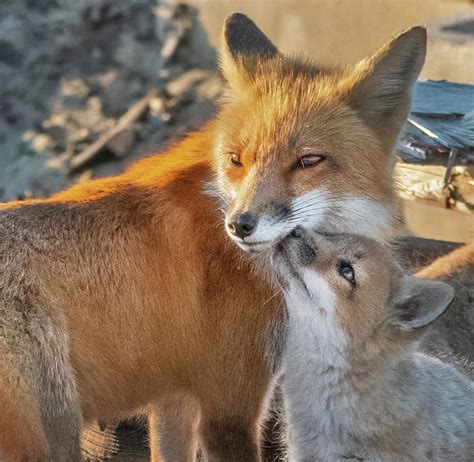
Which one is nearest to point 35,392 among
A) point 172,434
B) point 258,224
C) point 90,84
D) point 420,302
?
point 258,224

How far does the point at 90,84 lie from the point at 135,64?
641 millimetres

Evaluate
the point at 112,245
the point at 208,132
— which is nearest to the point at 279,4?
the point at 208,132

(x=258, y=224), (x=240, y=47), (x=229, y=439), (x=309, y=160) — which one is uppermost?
(x=240, y=47)

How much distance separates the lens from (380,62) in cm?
418

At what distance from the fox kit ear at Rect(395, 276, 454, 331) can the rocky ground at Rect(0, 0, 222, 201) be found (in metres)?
6.45

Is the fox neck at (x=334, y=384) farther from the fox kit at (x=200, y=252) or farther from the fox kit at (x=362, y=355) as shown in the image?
the fox kit at (x=200, y=252)

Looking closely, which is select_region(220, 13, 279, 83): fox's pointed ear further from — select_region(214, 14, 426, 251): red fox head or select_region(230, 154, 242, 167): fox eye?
select_region(230, 154, 242, 167): fox eye

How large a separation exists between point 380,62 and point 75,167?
658 cm

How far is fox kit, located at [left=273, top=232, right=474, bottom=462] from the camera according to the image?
3982mm

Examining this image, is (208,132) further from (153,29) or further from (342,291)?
(153,29)

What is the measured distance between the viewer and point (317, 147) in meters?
4.11

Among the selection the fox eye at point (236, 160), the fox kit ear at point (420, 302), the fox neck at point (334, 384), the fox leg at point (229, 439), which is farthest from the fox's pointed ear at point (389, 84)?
the fox leg at point (229, 439)

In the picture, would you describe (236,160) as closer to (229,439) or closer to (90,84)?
(229,439)

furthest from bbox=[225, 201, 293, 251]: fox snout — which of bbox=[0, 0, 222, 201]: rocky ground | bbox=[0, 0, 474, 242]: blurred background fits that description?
bbox=[0, 0, 222, 201]: rocky ground
